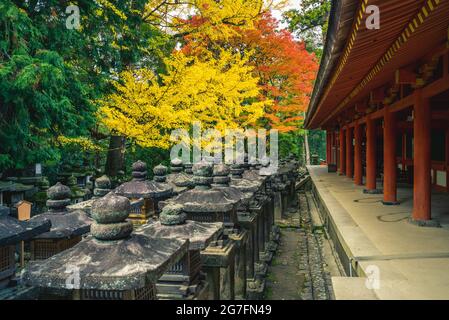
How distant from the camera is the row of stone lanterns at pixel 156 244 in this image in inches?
95.3

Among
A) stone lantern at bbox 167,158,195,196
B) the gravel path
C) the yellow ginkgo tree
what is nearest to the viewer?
the gravel path

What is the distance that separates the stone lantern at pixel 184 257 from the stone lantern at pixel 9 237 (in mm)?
1055

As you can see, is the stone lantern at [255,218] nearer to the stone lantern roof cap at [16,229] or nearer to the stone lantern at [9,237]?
the stone lantern roof cap at [16,229]

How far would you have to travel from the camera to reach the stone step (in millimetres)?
4066

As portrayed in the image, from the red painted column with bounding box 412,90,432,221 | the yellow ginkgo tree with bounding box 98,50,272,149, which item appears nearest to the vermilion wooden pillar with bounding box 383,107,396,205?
the red painted column with bounding box 412,90,432,221

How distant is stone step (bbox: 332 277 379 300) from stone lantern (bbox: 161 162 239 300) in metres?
1.31

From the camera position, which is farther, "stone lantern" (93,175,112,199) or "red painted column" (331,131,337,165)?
"red painted column" (331,131,337,165)

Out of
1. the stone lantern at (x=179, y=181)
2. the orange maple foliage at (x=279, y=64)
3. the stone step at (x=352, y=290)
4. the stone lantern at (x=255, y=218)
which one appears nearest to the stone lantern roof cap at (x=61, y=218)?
the stone step at (x=352, y=290)

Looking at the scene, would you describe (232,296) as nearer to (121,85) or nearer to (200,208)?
(200,208)

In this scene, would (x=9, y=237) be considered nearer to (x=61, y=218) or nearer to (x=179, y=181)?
(x=61, y=218)

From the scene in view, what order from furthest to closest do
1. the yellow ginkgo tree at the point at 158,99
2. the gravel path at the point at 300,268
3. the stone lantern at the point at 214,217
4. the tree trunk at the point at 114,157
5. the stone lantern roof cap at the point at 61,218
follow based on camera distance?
the tree trunk at the point at 114,157
the yellow ginkgo tree at the point at 158,99
the gravel path at the point at 300,268
the stone lantern at the point at 214,217
the stone lantern roof cap at the point at 61,218

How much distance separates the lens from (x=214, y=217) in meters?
5.26

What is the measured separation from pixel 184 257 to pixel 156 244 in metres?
0.97

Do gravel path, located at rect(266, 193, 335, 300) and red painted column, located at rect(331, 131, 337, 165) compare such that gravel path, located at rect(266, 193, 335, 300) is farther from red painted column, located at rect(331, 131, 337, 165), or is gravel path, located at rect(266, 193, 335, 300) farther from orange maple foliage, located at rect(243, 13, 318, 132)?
red painted column, located at rect(331, 131, 337, 165)
